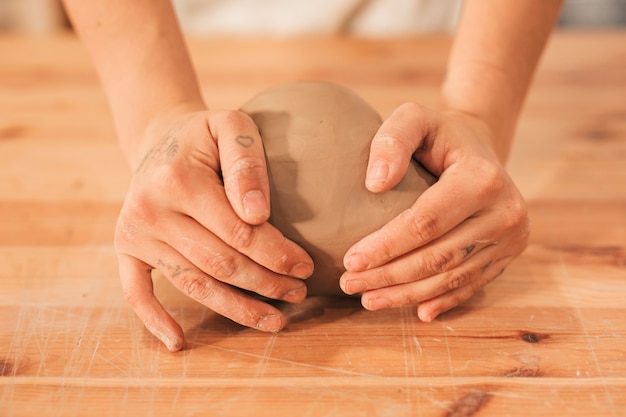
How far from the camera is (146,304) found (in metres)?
1.02

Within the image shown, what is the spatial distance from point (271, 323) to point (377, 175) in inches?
11.0

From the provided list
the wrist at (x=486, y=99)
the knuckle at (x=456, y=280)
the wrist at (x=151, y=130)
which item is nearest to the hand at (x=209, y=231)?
the wrist at (x=151, y=130)

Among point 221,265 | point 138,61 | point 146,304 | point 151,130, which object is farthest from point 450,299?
point 138,61

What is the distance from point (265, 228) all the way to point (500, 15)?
0.68 metres

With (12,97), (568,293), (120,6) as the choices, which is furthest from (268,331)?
(12,97)

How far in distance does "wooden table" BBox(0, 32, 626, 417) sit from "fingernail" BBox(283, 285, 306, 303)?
55 millimetres

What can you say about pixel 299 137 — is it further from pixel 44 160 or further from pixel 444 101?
pixel 44 160

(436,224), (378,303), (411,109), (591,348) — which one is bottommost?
(591,348)

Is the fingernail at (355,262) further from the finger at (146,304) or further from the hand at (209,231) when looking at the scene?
the finger at (146,304)

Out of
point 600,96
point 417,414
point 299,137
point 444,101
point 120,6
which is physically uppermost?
point 120,6

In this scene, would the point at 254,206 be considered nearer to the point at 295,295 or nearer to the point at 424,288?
the point at 295,295

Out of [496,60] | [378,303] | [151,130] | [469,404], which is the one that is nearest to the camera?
[469,404]

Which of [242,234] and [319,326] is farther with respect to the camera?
[319,326]

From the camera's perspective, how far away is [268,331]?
103cm
